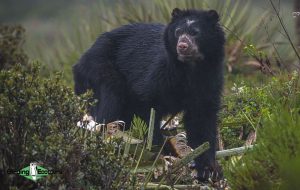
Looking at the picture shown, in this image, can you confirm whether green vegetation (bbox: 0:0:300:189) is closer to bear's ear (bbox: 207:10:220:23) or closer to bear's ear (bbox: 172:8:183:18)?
bear's ear (bbox: 207:10:220:23)

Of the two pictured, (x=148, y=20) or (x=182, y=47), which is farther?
(x=148, y=20)

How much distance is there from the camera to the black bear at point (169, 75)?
8.28 metres

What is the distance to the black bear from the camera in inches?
326

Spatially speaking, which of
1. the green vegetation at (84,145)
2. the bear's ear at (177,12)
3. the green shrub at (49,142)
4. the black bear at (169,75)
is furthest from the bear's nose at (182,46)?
the green shrub at (49,142)

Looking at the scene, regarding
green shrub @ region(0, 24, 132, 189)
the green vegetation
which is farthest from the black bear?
green shrub @ region(0, 24, 132, 189)

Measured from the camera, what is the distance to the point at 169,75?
848cm

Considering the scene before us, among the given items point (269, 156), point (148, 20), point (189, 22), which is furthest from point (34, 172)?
point (148, 20)

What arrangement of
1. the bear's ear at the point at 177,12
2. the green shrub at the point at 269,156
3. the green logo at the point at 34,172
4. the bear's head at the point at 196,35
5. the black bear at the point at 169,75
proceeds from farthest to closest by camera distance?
1. the bear's ear at the point at 177,12
2. the bear's head at the point at 196,35
3. the black bear at the point at 169,75
4. the green logo at the point at 34,172
5. the green shrub at the point at 269,156

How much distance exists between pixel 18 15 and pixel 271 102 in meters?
44.3

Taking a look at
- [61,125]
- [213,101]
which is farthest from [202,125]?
[61,125]

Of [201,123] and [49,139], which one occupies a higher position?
[201,123]

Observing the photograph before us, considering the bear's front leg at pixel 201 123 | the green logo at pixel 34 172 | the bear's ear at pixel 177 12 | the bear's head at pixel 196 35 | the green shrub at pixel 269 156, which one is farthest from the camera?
the bear's ear at pixel 177 12

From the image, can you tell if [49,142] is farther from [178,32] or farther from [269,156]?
[178,32]

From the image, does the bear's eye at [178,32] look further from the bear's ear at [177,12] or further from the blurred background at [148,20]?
the blurred background at [148,20]
